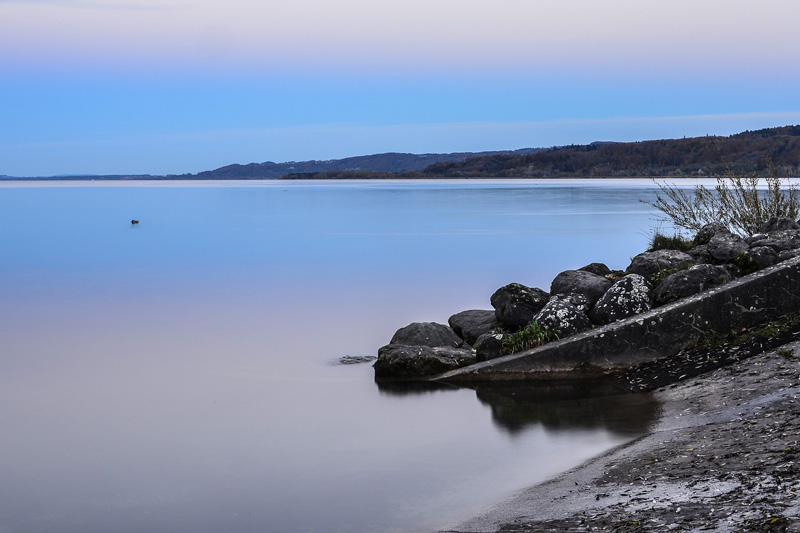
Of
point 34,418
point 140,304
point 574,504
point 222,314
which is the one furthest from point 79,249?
point 574,504

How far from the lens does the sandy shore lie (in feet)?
17.5

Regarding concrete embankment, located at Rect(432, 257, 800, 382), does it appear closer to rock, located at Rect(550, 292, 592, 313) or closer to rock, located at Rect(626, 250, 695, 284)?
rock, located at Rect(550, 292, 592, 313)

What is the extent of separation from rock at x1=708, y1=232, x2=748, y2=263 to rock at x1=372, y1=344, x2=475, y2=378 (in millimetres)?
4002

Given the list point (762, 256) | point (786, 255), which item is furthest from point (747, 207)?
point (762, 256)

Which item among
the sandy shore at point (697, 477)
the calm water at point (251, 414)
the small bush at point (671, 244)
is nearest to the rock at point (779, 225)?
the small bush at point (671, 244)

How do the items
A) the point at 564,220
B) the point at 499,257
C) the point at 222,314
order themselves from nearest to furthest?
1. the point at 222,314
2. the point at 499,257
3. the point at 564,220

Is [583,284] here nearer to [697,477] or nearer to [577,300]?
[577,300]

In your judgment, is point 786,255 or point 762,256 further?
point 786,255

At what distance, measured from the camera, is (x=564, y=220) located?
149ft

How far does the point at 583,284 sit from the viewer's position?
1243 cm

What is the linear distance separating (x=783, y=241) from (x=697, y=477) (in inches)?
289

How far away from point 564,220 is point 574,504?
132 feet

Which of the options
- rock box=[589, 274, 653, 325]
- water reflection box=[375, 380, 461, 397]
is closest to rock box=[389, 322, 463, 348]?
water reflection box=[375, 380, 461, 397]

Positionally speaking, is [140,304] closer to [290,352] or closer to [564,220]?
[290,352]
